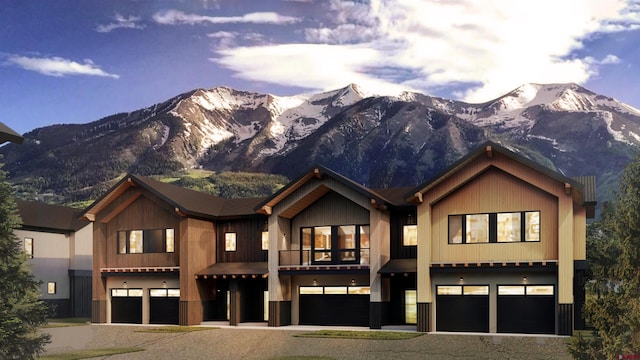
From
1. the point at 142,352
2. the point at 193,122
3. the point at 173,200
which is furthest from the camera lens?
the point at 193,122

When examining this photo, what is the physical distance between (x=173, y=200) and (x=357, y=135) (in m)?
127

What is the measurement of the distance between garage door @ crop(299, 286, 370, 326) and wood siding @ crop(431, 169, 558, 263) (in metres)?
4.45

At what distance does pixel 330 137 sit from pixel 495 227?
130 m

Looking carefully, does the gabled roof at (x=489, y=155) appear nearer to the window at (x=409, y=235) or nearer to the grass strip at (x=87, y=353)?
the window at (x=409, y=235)

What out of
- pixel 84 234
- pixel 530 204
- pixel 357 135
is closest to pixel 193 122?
pixel 357 135

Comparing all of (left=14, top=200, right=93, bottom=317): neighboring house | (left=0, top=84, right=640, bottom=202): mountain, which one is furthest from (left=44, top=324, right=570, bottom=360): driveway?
(left=0, top=84, right=640, bottom=202): mountain

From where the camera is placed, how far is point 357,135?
15688 centimetres

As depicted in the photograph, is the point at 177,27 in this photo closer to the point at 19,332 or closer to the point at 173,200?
the point at 173,200

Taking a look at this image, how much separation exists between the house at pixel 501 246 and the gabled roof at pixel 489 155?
0.05 metres

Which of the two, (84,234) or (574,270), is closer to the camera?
(574,270)

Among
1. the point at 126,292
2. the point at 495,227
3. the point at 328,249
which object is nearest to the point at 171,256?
the point at 126,292

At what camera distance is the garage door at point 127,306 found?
32.9m

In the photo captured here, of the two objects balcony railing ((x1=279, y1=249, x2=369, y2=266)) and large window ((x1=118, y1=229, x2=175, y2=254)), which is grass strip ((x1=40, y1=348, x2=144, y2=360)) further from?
large window ((x1=118, y1=229, x2=175, y2=254))

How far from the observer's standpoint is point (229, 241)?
3319 centimetres
